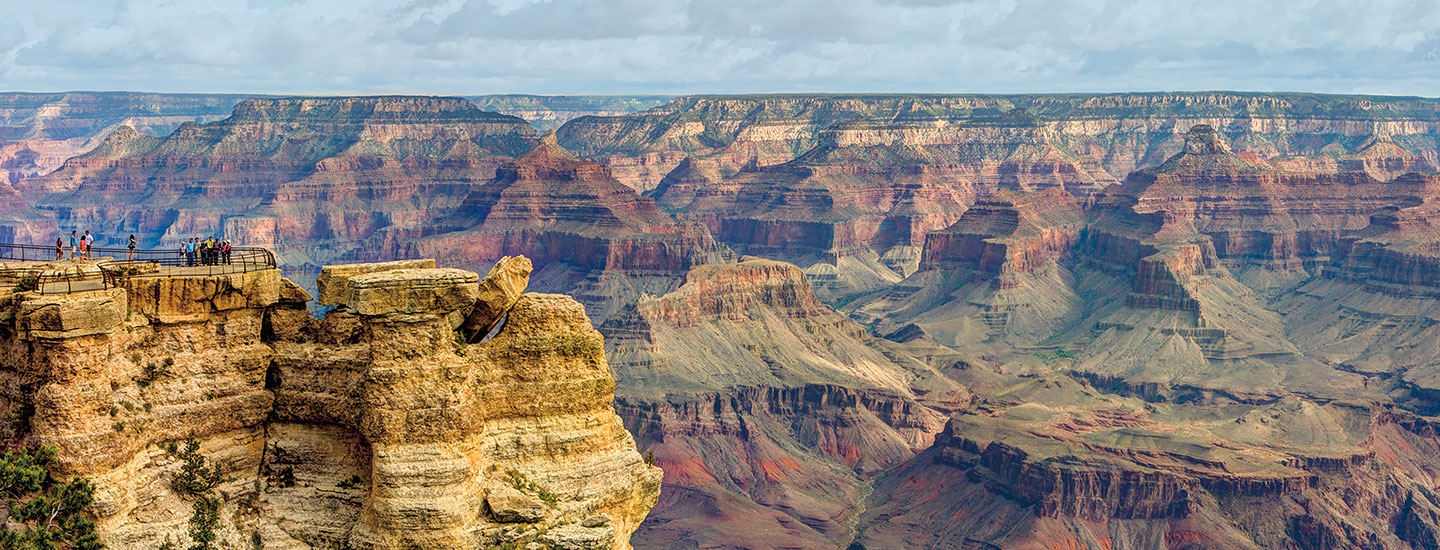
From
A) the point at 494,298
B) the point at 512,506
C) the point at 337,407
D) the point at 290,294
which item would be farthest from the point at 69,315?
the point at 512,506

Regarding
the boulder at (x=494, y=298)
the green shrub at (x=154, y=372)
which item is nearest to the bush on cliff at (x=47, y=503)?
the green shrub at (x=154, y=372)

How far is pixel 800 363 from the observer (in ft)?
554

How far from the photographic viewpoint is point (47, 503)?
36.4 m

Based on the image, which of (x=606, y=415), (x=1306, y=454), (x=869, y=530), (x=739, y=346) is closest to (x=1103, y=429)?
(x=1306, y=454)

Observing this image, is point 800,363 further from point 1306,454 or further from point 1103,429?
point 1306,454

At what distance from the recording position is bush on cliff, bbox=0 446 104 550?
36.3 m

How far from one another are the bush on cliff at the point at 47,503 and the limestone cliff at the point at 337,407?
40cm

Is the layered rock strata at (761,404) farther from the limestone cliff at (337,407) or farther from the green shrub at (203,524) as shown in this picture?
the green shrub at (203,524)

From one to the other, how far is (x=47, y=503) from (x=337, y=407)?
23.3 ft

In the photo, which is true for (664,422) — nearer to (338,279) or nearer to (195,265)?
(195,265)

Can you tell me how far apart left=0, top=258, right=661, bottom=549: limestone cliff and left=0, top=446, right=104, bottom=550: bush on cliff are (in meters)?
0.40

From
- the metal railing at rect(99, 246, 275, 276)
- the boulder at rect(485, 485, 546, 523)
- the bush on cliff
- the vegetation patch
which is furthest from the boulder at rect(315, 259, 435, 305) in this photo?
the bush on cliff

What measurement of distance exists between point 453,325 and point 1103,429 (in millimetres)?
112391

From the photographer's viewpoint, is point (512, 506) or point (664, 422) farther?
point (664, 422)
